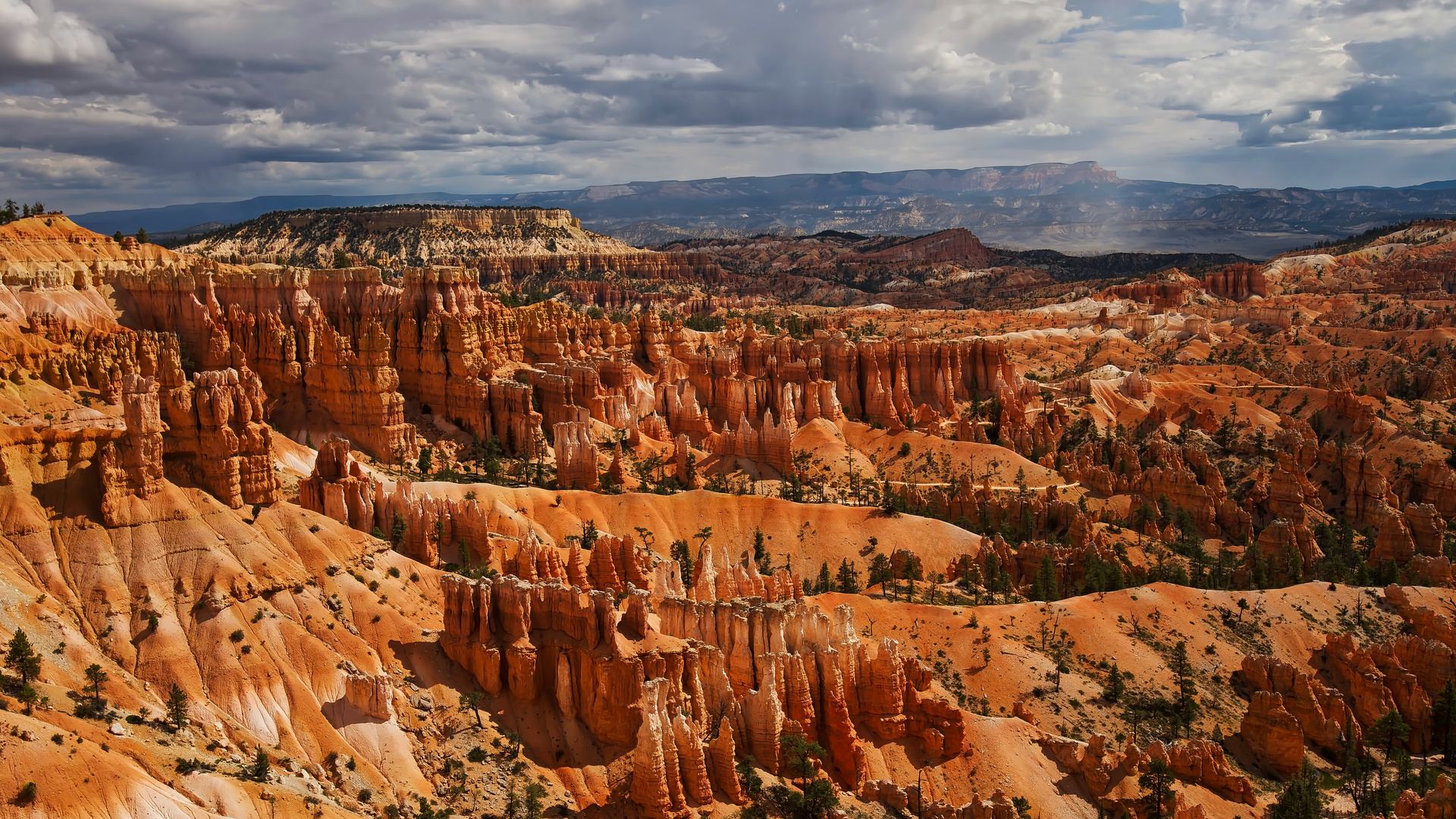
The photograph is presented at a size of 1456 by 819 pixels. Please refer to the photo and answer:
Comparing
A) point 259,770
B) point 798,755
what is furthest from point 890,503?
point 259,770

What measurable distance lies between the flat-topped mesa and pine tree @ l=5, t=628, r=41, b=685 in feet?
44.5

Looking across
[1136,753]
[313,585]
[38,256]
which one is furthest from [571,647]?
[38,256]

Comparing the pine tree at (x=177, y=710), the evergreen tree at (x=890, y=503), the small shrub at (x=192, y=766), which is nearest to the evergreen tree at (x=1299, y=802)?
the evergreen tree at (x=890, y=503)

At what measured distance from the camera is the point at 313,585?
4106 centimetres

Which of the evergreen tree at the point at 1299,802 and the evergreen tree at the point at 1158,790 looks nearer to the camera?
the evergreen tree at the point at 1299,802

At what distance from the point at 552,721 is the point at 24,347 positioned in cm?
3383

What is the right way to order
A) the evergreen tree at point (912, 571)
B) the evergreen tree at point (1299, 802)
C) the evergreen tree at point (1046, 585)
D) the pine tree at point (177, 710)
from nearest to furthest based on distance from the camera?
the pine tree at point (177, 710), the evergreen tree at point (1299, 802), the evergreen tree at point (1046, 585), the evergreen tree at point (912, 571)

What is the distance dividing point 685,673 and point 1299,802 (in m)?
25.8

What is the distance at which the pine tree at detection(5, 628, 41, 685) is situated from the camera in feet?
103

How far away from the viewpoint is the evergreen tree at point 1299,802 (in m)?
43.5

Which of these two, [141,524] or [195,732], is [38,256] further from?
[195,732]

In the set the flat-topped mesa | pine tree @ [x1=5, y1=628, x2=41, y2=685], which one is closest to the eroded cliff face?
the flat-topped mesa

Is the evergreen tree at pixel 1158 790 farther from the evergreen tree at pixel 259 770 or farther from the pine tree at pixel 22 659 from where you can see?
the pine tree at pixel 22 659

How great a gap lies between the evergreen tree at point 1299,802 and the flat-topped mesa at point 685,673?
→ 13.0 m
